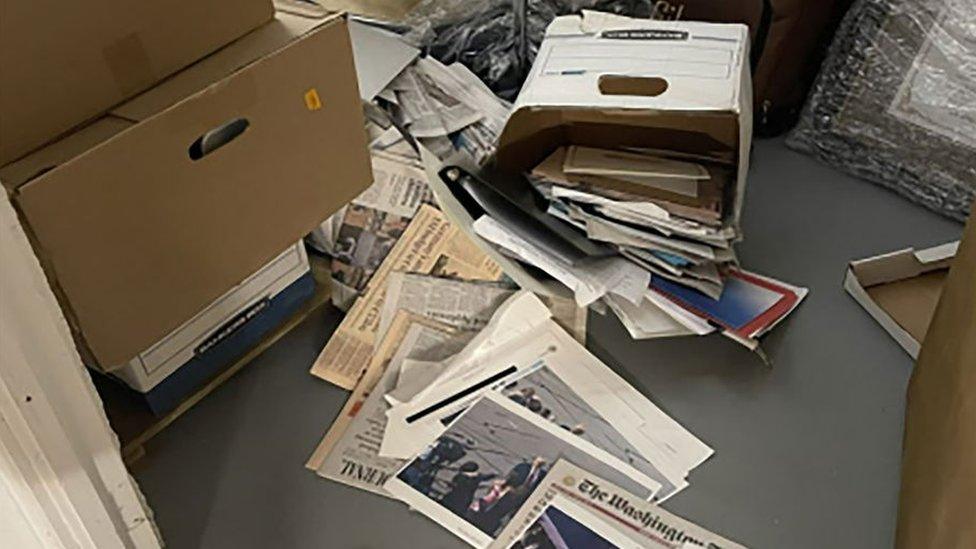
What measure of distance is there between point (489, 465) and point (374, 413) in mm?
191

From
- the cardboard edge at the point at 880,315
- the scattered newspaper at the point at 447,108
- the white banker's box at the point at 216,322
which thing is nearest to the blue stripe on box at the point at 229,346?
the white banker's box at the point at 216,322

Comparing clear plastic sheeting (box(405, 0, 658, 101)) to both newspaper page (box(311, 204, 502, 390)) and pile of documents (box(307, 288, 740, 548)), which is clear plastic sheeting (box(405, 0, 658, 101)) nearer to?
newspaper page (box(311, 204, 502, 390))

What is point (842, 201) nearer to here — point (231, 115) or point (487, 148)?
point (487, 148)

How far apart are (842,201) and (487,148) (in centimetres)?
63

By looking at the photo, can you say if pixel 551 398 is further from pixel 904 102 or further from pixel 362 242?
pixel 904 102

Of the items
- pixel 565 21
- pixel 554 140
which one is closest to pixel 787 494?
pixel 554 140

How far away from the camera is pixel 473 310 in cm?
159

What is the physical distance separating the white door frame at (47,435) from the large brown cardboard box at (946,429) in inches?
34.0

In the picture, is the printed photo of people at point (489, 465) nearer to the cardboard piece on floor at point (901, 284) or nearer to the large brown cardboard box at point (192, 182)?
the large brown cardboard box at point (192, 182)

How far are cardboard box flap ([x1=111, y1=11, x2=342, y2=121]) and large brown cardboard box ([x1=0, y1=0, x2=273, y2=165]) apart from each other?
0.01m

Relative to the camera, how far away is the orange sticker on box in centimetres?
133

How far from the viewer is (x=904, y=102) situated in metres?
1.82

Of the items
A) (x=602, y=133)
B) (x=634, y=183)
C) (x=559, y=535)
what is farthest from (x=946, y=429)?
(x=602, y=133)

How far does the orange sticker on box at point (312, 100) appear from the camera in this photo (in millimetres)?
1331
